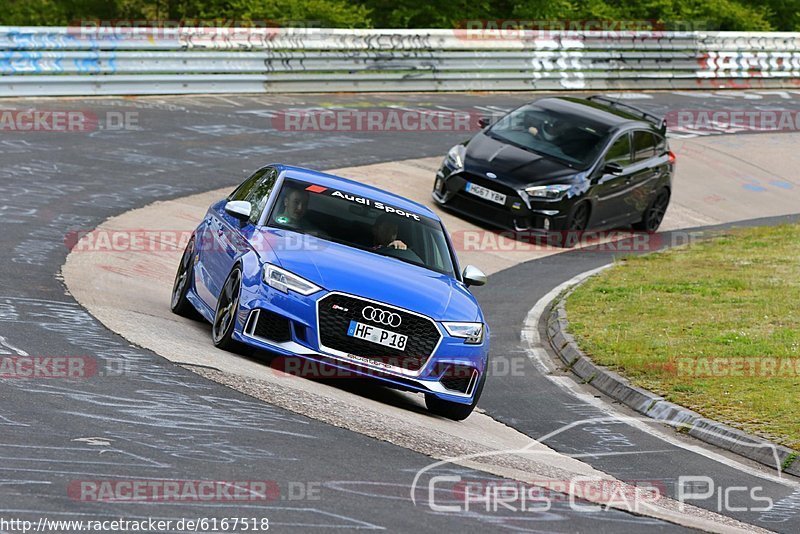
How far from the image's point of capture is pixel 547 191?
65.8 ft

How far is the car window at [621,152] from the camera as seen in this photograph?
831 inches

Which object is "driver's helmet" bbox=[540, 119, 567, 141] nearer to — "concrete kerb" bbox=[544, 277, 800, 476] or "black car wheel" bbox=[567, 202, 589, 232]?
"black car wheel" bbox=[567, 202, 589, 232]

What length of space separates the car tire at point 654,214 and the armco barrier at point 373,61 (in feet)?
28.1

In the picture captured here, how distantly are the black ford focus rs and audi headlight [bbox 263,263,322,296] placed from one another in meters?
10.3

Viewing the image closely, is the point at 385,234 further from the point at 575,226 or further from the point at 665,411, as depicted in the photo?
the point at 575,226

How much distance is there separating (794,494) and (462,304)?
9.24 feet

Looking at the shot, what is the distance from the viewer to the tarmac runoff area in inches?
355

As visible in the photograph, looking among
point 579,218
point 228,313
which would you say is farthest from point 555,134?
point 228,313

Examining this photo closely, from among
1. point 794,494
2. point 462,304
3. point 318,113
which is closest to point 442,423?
point 462,304

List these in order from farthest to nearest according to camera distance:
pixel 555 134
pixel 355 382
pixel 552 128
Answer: pixel 552 128, pixel 555 134, pixel 355 382

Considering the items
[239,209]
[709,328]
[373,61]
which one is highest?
[239,209]

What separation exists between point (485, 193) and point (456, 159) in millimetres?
813

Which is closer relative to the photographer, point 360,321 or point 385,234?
point 360,321

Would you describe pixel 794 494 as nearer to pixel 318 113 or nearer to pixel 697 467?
pixel 697 467
